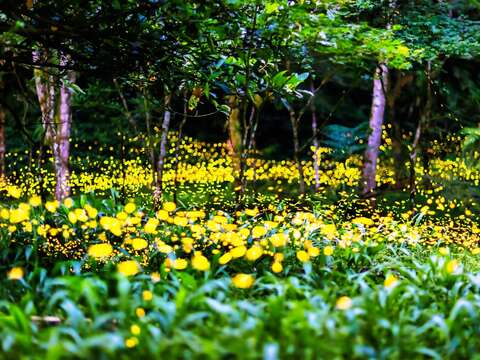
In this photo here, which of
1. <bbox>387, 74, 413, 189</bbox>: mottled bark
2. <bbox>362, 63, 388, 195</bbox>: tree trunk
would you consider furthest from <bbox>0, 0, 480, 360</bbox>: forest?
<bbox>387, 74, 413, 189</bbox>: mottled bark

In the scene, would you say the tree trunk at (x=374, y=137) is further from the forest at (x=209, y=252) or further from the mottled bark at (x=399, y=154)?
the mottled bark at (x=399, y=154)

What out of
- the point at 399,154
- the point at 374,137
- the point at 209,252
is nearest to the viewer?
the point at 209,252

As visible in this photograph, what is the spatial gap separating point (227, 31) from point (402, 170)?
754cm

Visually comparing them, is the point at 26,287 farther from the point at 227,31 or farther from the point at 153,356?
the point at 227,31

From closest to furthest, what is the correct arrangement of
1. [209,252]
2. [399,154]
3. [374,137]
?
[209,252]
[374,137]
[399,154]

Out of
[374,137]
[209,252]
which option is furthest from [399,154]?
[209,252]

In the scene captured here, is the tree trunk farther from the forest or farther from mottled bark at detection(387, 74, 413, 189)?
mottled bark at detection(387, 74, 413, 189)

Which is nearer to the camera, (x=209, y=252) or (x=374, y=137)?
(x=209, y=252)

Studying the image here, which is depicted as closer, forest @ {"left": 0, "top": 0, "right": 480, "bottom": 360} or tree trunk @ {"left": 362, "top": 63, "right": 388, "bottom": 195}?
forest @ {"left": 0, "top": 0, "right": 480, "bottom": 360}

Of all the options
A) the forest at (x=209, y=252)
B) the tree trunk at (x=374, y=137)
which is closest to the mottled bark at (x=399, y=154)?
the tree trunk at (x=374, y=137)

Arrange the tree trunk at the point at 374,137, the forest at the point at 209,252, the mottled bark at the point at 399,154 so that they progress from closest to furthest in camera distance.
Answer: the forest at the point at 209,252 → the tree trunk at the point at 374,137 → the mottled bark at the point at 399,154

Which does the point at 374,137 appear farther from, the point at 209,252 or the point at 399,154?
the point at 209,252

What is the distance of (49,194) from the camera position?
9.60 m

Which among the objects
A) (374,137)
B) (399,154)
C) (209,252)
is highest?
(374,137)
